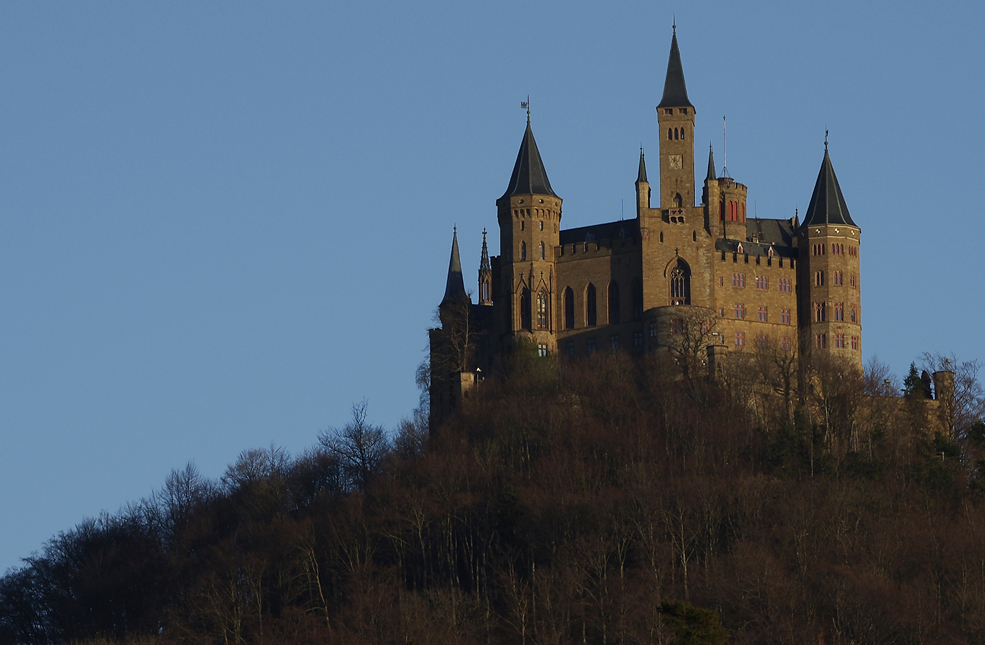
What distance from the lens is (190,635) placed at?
86.8 m

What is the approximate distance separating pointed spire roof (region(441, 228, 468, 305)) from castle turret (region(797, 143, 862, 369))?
55.5 feet

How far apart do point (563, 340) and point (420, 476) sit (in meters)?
17.2

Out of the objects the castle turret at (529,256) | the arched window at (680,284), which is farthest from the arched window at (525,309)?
the arched window at (680,284)

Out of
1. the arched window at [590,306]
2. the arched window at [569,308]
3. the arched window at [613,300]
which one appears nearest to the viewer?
the arched window at [613,300]

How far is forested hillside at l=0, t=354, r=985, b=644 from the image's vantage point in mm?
78750

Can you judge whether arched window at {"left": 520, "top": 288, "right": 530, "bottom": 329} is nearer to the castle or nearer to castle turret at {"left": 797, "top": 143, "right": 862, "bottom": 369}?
the castle

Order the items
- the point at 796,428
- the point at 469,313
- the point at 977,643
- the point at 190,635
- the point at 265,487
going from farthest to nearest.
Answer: the point at 469,313 < the point at 265,487 < the point at 796,428 < the point at 190,635 < the point at 977,643

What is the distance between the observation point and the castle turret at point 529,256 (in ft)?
349

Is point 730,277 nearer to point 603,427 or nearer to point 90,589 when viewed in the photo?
point 603,427

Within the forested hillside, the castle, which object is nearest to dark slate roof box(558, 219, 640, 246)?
the castle

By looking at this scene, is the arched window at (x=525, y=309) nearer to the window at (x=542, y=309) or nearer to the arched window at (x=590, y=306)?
the window at (x=542, y=309)

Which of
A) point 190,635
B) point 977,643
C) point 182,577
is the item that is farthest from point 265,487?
point 977,643

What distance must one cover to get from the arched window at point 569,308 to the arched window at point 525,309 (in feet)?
5.93

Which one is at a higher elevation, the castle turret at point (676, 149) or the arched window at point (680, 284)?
the castle turret at point (676, 149)
